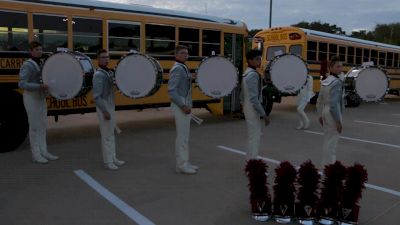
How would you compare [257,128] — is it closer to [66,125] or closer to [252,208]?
[252,208]

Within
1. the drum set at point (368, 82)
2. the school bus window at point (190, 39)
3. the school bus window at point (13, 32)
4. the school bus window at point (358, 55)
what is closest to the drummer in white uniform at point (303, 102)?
the school bus window at point (190, 39)

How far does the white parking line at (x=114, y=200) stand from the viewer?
15.2ft

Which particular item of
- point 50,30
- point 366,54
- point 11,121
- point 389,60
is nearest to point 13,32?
point 50,30

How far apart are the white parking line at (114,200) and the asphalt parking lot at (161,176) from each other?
11 millimetres

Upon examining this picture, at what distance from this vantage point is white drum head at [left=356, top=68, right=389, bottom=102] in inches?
276

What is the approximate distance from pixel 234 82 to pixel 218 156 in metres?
1.43

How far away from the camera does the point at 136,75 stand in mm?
7359

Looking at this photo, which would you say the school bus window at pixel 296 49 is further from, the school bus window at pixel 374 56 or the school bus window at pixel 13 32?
the school bus window at pixel 13 32

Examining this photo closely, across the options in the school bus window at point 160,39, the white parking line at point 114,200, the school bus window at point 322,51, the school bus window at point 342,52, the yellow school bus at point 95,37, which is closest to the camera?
the white parking line at point 114,200

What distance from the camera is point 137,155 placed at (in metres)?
7.71

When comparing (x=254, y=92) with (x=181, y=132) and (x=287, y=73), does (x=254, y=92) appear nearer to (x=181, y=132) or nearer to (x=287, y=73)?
(x=181, y=132)

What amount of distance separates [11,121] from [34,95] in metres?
1.34

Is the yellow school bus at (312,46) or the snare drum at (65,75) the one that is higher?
the yellow school bus at (312,46)

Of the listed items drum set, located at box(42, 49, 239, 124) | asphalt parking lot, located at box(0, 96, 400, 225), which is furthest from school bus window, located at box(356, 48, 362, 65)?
drum set, located at box(42, 49, 239, 124)
